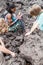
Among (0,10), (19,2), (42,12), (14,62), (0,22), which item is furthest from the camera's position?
(19,2)

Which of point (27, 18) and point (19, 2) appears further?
point (19, 2)

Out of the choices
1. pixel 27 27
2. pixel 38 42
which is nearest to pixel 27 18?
pixel 27 27

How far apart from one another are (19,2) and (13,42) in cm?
262

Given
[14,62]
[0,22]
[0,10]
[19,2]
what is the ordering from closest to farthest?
[14,62] < [0,22] < [0,10] < [19,2]

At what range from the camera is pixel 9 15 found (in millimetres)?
5602

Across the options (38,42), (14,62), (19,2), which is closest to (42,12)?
(38,42)

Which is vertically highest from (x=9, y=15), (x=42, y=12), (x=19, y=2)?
(x=42, y=12)

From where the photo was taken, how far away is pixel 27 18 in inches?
251

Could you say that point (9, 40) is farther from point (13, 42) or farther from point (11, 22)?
point (11, 22)

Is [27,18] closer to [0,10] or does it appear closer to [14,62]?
[0,10]

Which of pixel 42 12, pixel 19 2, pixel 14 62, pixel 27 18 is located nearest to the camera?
pixel 14 62

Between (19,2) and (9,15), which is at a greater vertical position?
(9,15)

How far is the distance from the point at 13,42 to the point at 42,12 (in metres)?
0.74

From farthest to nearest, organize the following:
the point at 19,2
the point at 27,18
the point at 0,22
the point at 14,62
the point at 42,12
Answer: the point at 19,2 → the point at 27,18 → the point at 0,22 → the point at 42,12 → the point at 14,62
